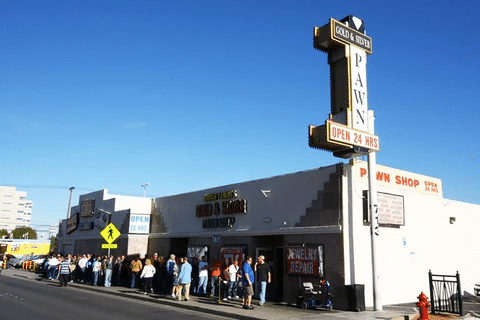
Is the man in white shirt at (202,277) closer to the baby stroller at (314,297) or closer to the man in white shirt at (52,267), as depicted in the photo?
the baby stroller at (314,297)

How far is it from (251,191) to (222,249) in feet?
10.4

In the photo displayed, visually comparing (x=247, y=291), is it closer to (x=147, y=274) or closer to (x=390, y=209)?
(x=147, y=274)

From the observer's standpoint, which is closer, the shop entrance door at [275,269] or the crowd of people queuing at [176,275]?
the crowd of people queuing at [176,275]

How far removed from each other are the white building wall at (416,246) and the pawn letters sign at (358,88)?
6.17 feet

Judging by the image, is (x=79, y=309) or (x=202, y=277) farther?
(x=202, y=277)

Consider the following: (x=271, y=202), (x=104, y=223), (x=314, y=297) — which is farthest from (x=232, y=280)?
(x=104, y=223)

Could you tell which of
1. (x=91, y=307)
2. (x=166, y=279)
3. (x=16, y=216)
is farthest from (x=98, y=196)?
(x=16, y=216)

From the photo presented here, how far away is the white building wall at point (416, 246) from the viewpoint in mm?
15838

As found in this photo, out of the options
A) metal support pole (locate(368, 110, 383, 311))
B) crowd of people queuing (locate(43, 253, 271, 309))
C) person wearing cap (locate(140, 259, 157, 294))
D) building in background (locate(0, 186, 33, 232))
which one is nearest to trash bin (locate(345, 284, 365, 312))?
metal support pole (locate(368, 110, 383, 311))

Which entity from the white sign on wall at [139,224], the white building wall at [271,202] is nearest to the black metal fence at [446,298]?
the white building wall at [271,202]

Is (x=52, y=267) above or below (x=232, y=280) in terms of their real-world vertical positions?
below

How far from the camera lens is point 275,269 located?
62.0 ft

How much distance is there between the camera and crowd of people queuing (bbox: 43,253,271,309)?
52.7 ft

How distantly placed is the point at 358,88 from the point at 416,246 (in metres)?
7.12
